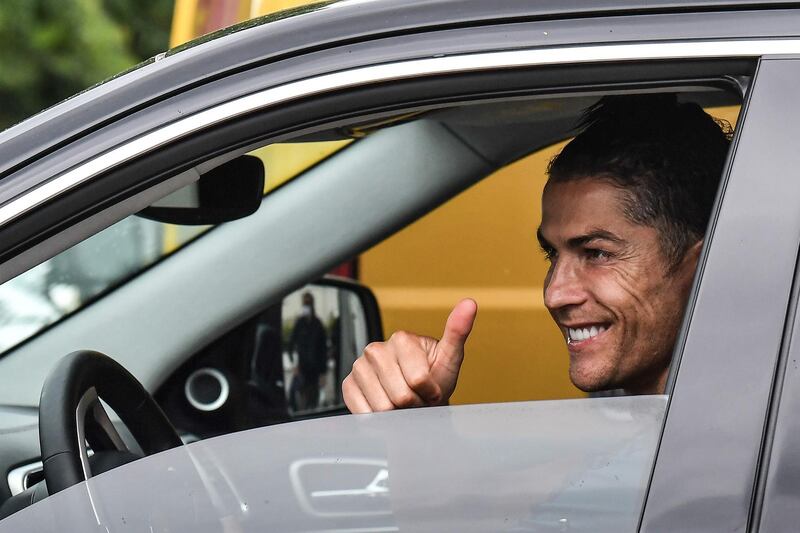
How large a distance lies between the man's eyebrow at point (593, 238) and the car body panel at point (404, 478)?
1.68 feet

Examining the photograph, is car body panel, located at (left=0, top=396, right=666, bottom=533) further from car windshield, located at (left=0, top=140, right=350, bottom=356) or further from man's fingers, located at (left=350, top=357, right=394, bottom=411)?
car windshield, located at (left=0, top=140, right=350, bottom=356)

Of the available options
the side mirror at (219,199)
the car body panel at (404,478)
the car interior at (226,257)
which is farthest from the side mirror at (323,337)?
the car body panel at (404,478)

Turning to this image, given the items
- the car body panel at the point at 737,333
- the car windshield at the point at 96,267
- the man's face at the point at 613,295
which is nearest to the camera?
the car body panel at the point at 737,333

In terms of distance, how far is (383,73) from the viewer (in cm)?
138

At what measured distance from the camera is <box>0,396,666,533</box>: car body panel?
4.37ft

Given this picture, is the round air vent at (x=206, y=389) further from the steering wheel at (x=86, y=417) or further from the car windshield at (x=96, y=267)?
the steering wheel at (x=86, y=417)

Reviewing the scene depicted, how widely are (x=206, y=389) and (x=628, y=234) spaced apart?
59.7 inches

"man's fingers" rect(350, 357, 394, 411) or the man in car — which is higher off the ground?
the man in car

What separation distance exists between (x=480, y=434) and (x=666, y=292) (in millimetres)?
582

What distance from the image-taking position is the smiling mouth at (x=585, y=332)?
1.88 meters

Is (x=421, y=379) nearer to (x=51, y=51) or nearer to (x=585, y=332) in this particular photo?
A: (x=585, y=332)

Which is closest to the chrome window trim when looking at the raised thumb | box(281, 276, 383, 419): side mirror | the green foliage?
the raised thumb

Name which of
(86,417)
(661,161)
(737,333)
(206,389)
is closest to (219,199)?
(86,417)

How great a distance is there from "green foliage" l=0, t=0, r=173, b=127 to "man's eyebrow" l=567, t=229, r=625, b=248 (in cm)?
706
